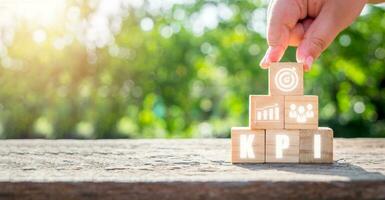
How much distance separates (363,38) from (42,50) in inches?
131

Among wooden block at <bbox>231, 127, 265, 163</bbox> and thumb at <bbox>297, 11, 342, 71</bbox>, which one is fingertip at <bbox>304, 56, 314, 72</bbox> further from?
wooden block at <bbox>231, 127, 265, 163</bbox>

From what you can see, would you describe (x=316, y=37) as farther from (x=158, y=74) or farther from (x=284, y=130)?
(x=158, y=74)

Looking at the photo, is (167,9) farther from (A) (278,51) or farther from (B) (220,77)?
(A) (278,51)

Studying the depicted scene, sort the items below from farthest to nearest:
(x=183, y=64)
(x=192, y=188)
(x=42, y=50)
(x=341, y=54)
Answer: (x=341, y=54), (x=183, y=64), (x=42, y=50), (x=192, y=188)

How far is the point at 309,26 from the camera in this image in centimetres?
155

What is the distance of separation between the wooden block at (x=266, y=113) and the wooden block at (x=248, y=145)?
0.02m

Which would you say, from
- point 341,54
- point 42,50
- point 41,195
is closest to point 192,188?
point 41,195

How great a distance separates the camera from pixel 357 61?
229 inches

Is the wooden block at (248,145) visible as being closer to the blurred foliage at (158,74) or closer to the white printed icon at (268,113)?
the white printed icon at (268,113)

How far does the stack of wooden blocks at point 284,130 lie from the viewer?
1.32 m

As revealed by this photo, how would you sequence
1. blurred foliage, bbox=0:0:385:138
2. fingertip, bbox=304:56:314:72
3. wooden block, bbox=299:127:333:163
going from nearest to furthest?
wooden block, bbox=299:127:333:163 < fingertip, bbox=304:56:314:72 < blurred foliage, bbox=0:0:385:138

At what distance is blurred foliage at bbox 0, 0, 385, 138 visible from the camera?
5.07 meters

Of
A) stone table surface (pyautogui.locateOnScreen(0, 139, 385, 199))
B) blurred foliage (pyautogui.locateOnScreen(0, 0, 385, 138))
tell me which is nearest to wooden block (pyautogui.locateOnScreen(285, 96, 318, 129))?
stone table surface (pyautogui.locateOnScreen(0, 139, 385, 199))

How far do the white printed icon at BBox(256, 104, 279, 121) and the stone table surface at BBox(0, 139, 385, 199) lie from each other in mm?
129
